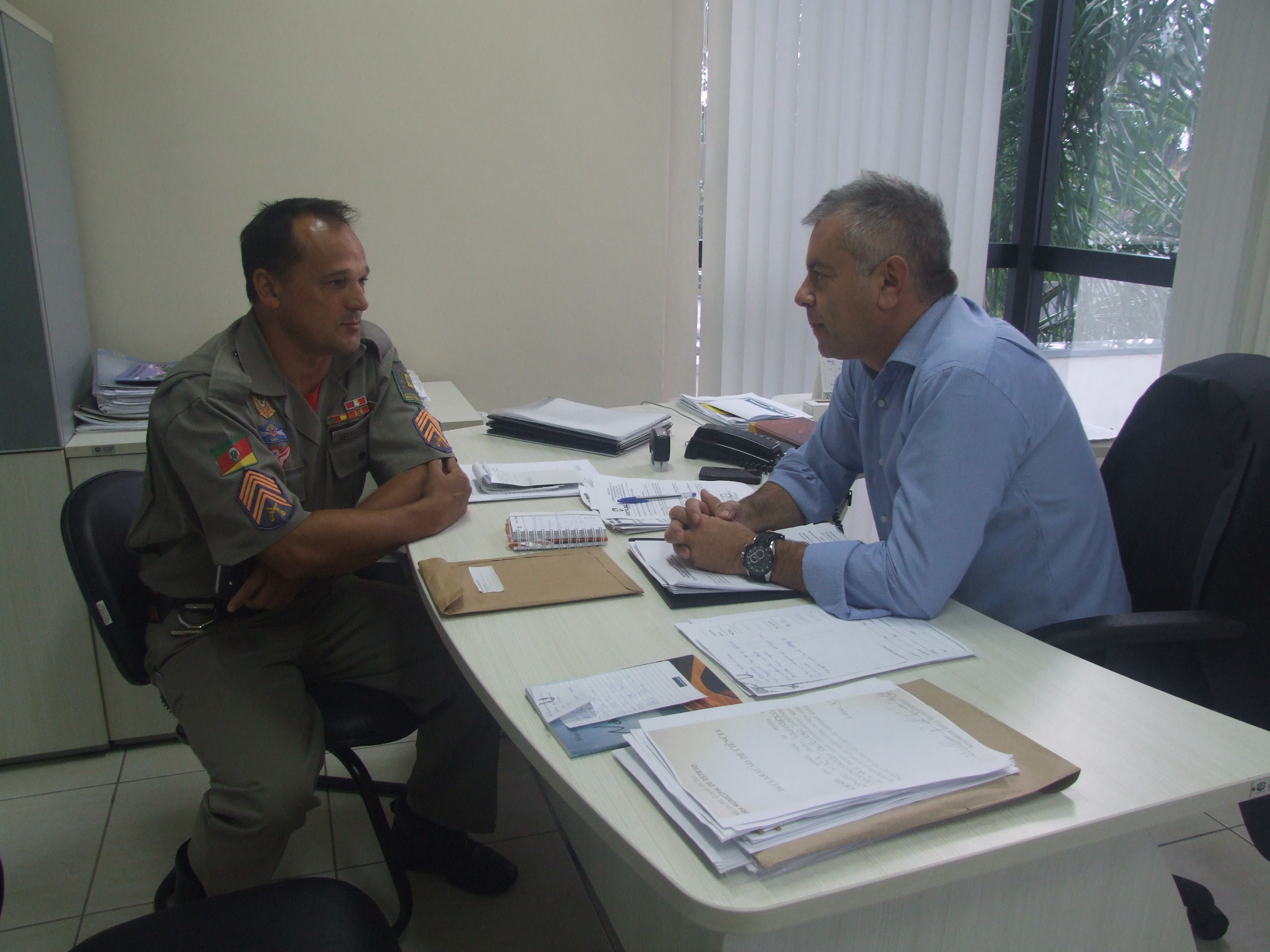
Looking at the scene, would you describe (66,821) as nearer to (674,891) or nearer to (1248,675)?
(674,891)

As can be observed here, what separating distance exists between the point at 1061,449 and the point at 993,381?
22cm

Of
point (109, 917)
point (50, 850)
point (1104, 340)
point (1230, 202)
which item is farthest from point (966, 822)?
point (1104, 340)

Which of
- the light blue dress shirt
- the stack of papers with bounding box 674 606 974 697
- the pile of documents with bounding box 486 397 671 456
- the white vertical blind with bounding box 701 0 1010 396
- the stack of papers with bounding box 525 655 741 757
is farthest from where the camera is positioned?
the white vertical blind with bounding box 701 0 1010 396

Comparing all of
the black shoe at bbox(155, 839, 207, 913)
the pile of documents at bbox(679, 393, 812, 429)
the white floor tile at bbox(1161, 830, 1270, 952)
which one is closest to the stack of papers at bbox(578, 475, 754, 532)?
the pile of documents at bbox(679, 393, 812, 429)

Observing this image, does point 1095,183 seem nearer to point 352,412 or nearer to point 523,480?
point 523,480

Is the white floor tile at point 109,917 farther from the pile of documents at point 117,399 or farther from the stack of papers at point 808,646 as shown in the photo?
the stack of papers at point 808,646

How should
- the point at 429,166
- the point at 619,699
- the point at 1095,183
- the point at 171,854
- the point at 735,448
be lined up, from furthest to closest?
the point at 1095,183 → the point at 429,166 → the point at 735,448 → the point at 171,854 → the point at 619,699

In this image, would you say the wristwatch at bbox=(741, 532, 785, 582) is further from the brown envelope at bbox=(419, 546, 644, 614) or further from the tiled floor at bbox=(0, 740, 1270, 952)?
the tiled floor at bbox=(0, 740, 1270, 952)

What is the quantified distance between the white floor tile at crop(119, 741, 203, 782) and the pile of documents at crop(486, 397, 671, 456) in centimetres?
117

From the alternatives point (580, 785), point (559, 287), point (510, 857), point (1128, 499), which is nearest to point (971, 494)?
point (1128, 499)

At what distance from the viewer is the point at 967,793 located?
856mm

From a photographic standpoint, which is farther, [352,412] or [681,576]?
[352,412]

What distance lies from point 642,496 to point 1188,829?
153 cm

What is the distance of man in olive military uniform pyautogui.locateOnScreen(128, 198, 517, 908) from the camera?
155 cm
